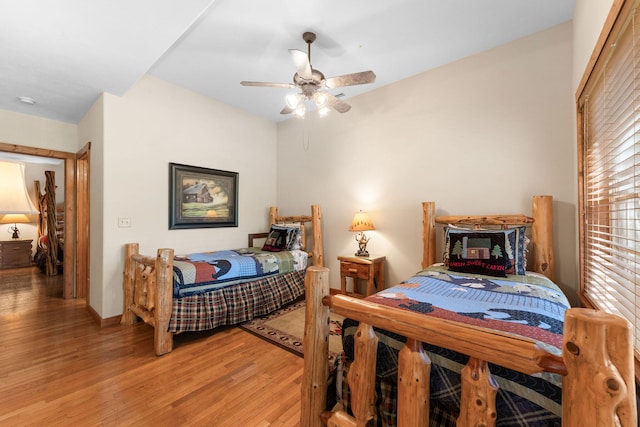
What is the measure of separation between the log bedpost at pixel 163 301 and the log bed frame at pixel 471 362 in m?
1.62

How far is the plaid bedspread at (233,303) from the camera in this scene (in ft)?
7.90

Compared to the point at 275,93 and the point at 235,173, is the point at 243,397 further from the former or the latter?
the point at 275,93

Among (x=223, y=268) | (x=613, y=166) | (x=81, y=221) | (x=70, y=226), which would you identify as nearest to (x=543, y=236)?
(x=613, y=166)

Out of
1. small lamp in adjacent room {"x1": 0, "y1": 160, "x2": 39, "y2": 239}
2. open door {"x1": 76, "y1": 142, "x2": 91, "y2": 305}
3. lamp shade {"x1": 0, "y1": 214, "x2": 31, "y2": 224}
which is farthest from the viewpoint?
lamp shade {"x1": 0, "y1": 214, "x2": 31, "y2": 224}

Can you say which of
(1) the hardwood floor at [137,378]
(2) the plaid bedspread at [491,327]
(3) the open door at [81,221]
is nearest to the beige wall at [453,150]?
(2) the plaid bedspread at [491,327]

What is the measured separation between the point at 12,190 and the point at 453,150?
22.4ft

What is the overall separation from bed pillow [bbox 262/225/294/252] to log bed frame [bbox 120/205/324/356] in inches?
56.2

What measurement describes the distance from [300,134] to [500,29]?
2.66 metres

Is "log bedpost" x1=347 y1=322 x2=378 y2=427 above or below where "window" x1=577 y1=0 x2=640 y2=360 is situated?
below

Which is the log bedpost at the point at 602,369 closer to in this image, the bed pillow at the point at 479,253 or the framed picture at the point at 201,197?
the bed pillow at the point at 479,253

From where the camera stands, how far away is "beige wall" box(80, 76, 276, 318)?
277cm

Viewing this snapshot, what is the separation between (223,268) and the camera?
109 inches

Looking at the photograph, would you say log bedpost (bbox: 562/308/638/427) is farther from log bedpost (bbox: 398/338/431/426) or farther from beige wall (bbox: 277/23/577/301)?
beige wall (bbox: 277/23/577/301)

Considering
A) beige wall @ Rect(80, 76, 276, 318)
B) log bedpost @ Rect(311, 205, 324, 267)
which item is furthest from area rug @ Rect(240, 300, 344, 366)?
beige wall @ Rect(80, 76, 276, 318)
